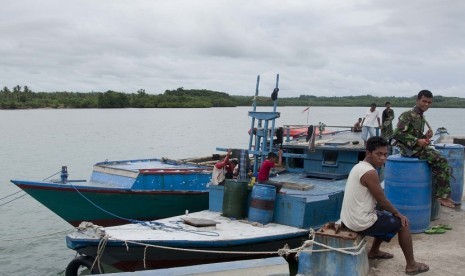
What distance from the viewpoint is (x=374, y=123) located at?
14961mm

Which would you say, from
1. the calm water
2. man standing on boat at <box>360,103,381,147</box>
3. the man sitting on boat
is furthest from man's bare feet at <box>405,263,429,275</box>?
man standing on boat at <box>360,103,381,147</box>

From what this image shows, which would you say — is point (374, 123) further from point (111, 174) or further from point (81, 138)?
point (81, 138)

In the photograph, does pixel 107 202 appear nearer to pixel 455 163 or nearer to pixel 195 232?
pixel 195 232

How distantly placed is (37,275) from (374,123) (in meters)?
10.5

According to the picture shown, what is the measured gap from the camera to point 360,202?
541 centimetres

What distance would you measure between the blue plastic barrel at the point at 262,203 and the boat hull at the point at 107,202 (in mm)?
3926

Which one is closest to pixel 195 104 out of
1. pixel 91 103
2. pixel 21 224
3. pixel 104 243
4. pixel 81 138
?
pixel 91 103

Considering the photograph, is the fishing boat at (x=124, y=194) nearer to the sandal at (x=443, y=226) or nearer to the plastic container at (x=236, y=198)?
the plastic container at (x=236, y=198)

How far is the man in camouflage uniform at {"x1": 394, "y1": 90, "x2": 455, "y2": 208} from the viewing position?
7062 millimetres

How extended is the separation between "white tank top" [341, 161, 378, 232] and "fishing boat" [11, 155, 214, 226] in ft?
23.6

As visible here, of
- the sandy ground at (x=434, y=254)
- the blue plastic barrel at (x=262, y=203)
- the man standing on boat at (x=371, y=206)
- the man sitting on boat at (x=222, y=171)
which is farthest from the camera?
the man sitting on boat at (x=222, y=171)

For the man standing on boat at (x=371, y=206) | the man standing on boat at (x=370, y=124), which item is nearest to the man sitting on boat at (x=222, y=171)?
the man standing on boat at (x=371, y=206)

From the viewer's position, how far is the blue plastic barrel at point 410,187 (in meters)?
6.88

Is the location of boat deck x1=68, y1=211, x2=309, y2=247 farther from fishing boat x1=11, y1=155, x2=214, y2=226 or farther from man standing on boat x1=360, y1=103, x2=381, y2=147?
man standing on boat x1=360, y1=103, x2=381, y2=147
